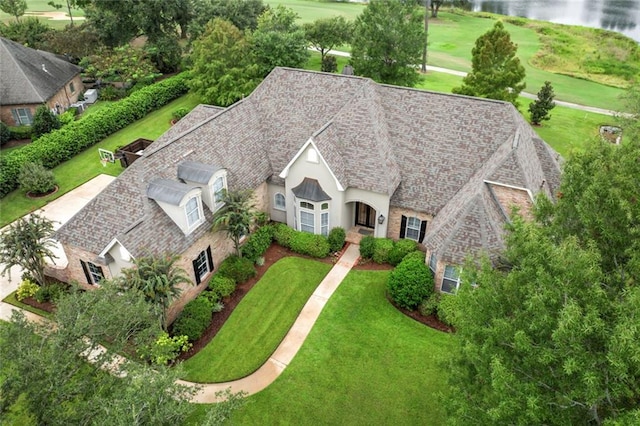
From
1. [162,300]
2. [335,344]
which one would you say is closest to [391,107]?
[335,344]

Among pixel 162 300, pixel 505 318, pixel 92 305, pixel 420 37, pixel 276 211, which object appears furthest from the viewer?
pixel 420 37

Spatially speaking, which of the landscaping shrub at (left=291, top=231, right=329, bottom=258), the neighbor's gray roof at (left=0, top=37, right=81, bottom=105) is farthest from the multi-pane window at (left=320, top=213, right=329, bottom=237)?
the neighbor's gray roof at (left=0, top=37, right=81, bottom=105)

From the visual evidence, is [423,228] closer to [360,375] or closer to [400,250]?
[400,250]

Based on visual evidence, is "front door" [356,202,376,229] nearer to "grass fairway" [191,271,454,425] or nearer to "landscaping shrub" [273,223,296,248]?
"landscaping shrub" [273,223,296,248]

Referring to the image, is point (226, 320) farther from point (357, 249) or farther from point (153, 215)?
point (357, 249)

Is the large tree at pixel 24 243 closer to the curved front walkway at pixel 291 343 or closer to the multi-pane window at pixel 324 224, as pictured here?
the curved front walkway at pixel 291 343

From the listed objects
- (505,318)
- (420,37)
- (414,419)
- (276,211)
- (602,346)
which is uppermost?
(420,37)
